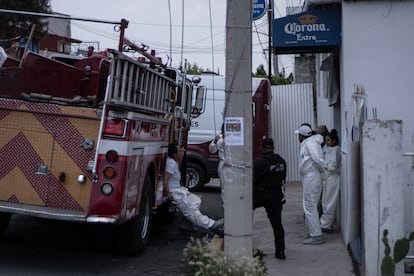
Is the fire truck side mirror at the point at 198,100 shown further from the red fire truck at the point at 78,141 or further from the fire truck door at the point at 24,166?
the fire truck door at the point at 24,166

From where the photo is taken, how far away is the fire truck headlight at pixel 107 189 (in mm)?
7449

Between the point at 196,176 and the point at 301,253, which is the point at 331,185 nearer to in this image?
the point at 301,253

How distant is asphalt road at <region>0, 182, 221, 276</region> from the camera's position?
8.09 m

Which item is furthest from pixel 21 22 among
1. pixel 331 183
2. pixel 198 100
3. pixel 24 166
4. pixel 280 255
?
pixel 280 255

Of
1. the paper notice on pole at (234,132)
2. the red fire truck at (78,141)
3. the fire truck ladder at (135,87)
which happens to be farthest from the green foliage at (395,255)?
the fire truck ladder at (135,87)

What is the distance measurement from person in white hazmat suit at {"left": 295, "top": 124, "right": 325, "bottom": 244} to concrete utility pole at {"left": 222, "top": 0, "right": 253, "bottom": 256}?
3.19 m

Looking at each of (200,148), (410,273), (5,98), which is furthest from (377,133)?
(200,148)

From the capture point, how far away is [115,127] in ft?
24.5

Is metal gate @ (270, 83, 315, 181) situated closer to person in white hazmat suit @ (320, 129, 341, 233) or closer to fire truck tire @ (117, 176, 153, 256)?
person in white hazmat suit @ (320, 129, 341, 233)

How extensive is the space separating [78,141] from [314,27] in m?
4.13

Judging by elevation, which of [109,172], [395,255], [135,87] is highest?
[135,87]

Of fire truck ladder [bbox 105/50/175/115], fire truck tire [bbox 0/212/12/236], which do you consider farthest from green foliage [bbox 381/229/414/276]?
fire truck tire [bbox 0/212/12/236]

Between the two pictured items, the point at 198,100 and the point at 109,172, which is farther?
the point at 198,100

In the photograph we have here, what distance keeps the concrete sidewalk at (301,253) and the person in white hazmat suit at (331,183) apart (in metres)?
0.23
